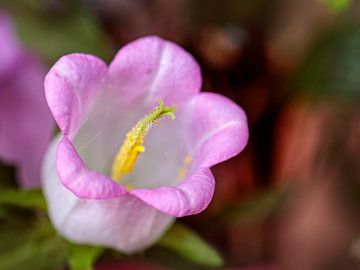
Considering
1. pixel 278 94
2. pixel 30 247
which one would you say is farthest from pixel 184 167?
pixel 278 94

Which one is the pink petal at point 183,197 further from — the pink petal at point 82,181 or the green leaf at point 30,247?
the green leaf at point 30,247

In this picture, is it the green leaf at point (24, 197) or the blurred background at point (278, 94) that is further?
the blurred background at point (278, 94)

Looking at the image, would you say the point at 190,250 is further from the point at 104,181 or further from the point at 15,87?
the point at 15,87

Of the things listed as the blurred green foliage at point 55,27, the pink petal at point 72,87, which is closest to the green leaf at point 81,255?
the pink petal at point 72,87

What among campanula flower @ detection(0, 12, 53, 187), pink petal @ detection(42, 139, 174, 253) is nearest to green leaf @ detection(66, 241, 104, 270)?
pink petal @ detection(42, 139, 174, 253)

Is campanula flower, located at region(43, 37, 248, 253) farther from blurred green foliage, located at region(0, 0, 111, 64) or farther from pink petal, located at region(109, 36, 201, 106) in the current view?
blurred green foliage, located at region(0, 0, 111, 64)

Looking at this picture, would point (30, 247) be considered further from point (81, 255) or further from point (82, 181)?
point (82, 181)

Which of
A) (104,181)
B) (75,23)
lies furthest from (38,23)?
(104,181)
